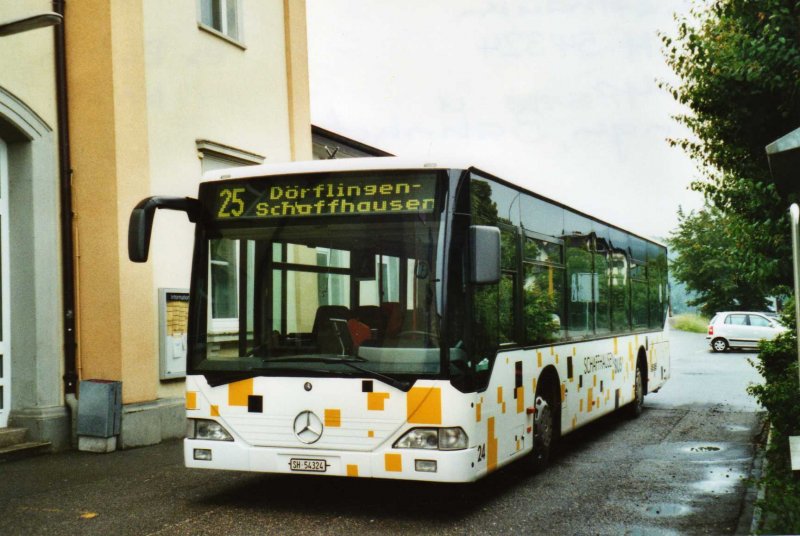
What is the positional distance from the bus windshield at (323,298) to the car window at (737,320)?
106ft

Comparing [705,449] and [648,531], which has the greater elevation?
[648,531]

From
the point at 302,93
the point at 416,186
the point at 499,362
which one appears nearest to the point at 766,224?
the point at 499,362

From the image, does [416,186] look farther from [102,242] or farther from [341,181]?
[102,242]

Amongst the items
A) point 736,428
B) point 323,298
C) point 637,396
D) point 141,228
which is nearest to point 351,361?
point 323,298

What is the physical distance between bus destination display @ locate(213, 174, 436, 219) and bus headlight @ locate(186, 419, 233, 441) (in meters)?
1.61

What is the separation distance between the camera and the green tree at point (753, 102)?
9.55 m

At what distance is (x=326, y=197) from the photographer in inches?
287

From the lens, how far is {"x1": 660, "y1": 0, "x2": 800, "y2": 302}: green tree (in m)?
9.55

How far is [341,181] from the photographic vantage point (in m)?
7.28

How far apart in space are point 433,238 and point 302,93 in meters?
10.3

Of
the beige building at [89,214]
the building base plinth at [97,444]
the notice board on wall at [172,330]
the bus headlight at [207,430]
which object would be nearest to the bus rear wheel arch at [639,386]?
the notice board on wall at [172,330]

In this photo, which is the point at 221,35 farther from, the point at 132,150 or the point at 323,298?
the point at 323,298

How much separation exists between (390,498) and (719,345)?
31.4 meters

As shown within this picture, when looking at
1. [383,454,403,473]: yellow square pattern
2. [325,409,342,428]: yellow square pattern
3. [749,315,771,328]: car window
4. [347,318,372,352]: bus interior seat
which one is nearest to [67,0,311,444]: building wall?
[325,409,342,428]: yellow square pattern
